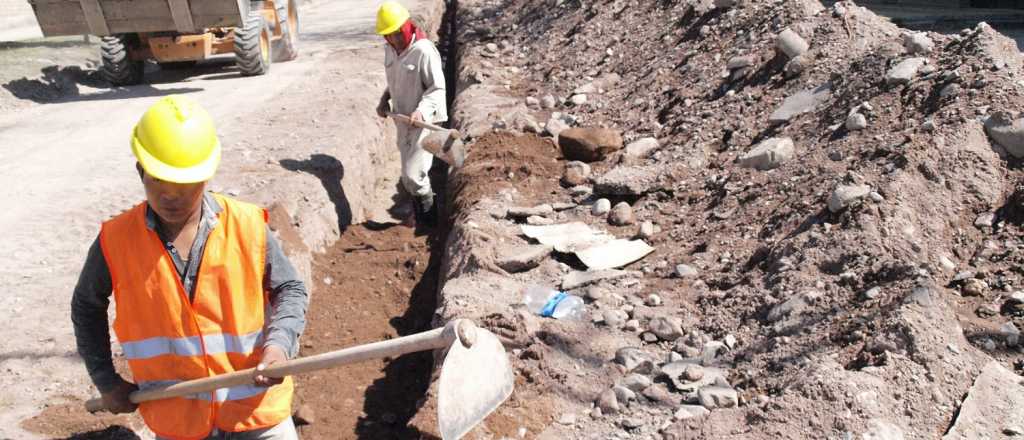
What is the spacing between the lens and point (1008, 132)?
4738 millimetres

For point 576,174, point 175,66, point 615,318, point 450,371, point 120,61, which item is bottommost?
point 175,66

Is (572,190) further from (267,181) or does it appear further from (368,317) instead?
(267,181)

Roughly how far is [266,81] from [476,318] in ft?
24.7

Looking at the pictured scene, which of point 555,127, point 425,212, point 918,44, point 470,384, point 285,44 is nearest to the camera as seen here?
point 470,384

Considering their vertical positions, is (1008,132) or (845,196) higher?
(1008,132)

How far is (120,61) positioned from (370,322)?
7035mm

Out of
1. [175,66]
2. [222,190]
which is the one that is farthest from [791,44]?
[175,66]

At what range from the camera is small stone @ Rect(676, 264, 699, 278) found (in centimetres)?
490

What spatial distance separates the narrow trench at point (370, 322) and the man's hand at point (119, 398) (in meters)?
1.41

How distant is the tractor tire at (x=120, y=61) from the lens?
10.8m

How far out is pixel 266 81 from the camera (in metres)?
11.1

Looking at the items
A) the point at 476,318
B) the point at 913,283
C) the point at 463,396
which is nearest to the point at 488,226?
the point at 476,318

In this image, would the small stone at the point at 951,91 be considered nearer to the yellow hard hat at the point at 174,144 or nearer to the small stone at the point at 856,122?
the small stone at the point at 856,122

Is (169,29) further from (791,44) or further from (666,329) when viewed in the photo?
(666,329)
